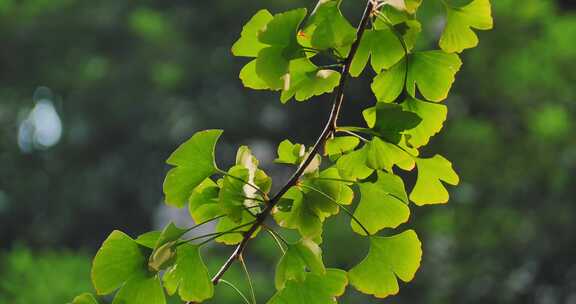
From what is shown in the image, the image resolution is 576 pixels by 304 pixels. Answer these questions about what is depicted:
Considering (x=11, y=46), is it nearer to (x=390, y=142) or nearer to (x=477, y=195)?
(x=477, y=195)

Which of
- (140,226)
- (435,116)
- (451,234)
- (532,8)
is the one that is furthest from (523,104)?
(435,116)

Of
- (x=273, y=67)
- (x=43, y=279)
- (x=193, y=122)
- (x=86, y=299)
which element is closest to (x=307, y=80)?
(x=273, y=67)

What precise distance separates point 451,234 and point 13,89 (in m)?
3.55

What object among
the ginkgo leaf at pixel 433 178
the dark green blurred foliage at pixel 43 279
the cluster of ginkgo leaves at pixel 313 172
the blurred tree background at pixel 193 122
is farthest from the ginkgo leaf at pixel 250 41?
the blurred tree background at pixel 193 122

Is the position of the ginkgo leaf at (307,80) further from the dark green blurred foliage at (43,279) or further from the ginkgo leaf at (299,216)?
the dark green blurred foliage at (43,279)

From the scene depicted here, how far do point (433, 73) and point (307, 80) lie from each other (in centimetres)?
6

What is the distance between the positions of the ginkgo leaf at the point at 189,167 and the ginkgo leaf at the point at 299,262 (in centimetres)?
6

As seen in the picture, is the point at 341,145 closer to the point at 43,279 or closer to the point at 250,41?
the point at 250,41

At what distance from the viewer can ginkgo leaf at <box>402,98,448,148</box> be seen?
40cm

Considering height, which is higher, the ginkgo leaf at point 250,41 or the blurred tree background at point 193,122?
the ginkgo leaf at point 250,41

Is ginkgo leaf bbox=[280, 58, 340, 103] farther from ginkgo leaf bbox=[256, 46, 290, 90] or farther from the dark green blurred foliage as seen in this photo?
the dark green blurred foliage

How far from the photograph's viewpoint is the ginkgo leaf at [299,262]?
0.39m

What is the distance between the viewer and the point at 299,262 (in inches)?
15.7

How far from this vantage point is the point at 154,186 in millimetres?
6449
